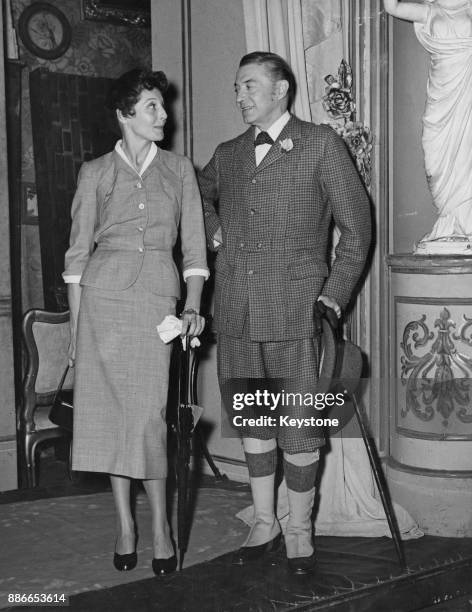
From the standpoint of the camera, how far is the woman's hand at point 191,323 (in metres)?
3.07

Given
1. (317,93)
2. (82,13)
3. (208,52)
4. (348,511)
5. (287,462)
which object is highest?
(82,13)

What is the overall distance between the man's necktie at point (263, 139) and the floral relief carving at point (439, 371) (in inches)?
42.3

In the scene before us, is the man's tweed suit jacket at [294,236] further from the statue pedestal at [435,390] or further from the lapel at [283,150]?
the statue pedestal at [435,390]

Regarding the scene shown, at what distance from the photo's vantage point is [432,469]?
12.1 ft

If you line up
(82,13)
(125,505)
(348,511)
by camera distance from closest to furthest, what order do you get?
(125,505), (348,511), (82,13)

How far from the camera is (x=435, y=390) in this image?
3.70 meters

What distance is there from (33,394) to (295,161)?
91.9 inches

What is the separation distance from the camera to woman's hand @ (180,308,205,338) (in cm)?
307

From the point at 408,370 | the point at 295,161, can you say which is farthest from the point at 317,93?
the point at 408,370

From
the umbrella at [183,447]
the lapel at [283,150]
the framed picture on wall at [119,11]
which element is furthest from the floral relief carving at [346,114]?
the framed picture on wall at [119,11]

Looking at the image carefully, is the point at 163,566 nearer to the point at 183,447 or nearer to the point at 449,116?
the point at 183,447

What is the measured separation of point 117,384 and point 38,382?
1833mm

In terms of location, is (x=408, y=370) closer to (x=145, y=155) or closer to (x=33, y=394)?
(x=145, y=155)

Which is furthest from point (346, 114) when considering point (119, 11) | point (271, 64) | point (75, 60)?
point (119, 11)
